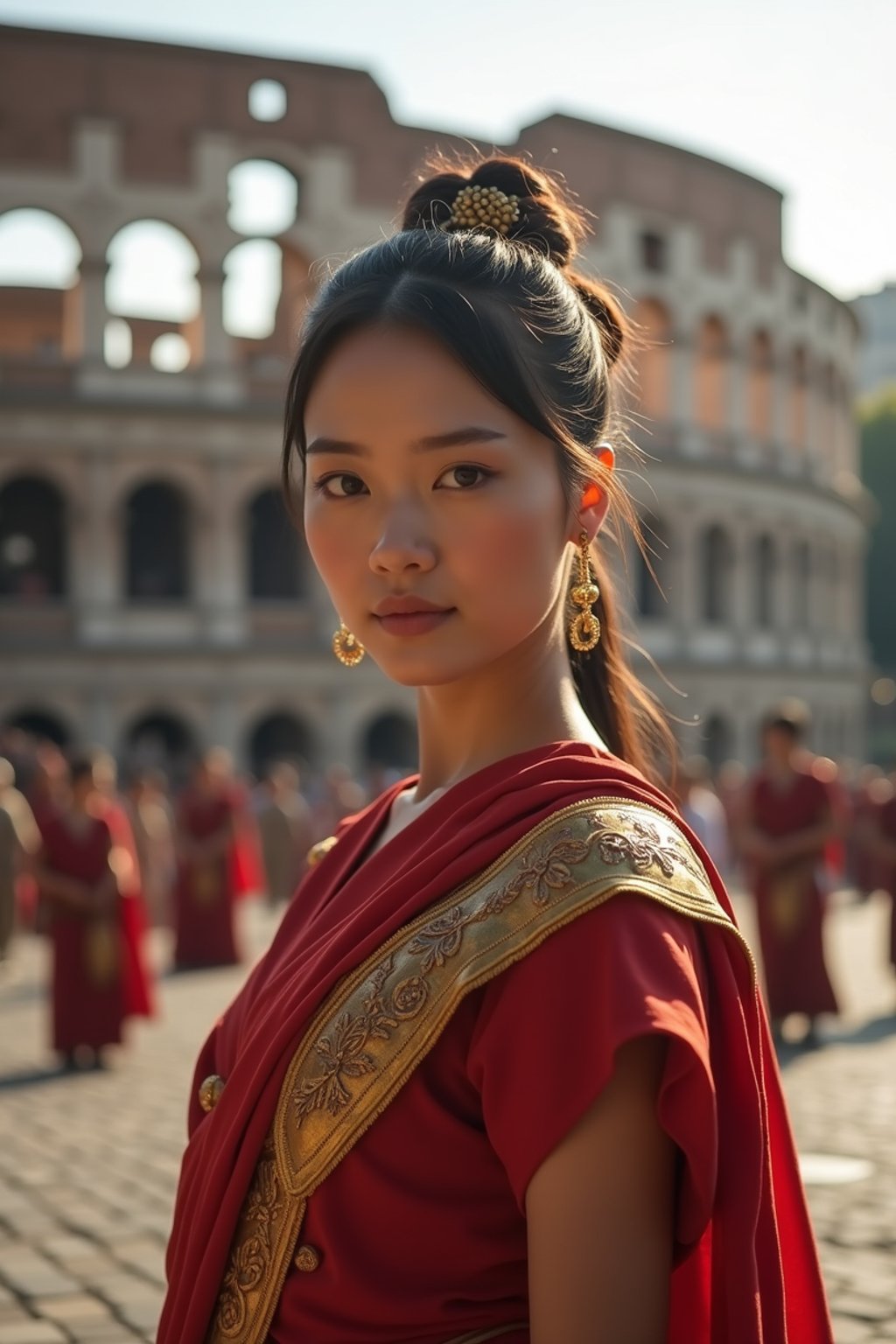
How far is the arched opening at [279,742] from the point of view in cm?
3133

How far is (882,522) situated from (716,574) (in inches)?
678

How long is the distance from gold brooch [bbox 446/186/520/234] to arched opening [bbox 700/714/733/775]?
34.1 meters

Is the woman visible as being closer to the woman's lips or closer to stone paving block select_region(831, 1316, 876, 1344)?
the woman's lips

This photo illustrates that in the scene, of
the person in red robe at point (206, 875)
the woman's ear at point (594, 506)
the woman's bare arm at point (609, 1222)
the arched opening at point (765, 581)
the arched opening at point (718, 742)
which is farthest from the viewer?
the arched opening at point (765, 581)

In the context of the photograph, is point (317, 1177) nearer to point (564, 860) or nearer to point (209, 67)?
point (564, 860)

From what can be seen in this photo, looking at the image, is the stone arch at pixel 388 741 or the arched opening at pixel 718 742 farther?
the arched opening at pixel 718 742

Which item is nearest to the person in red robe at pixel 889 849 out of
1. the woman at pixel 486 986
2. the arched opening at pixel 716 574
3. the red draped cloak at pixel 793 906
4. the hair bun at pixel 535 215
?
the red draped cloak at pixel 793 906

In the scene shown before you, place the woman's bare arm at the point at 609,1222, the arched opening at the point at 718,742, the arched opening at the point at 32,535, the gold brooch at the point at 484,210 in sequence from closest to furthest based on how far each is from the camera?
the woman's bare arm at the point at 609,1222 < the gold brooch at the point at 484,210 < the arched opening at the point at 32,535 < the arched opening at the point at 718,742

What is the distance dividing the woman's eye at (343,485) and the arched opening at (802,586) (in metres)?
38.4

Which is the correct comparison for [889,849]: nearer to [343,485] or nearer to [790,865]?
[790,865]

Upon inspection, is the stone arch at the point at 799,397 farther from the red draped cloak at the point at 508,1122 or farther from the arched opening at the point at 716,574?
the red draped cloak at the point at 508,1122

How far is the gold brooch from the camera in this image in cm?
194

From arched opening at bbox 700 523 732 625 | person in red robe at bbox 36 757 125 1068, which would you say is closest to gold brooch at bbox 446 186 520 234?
person in red robe at bbox 36 757 125 1068

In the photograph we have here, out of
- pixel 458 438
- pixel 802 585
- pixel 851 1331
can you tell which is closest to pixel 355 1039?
pixel 458 438
